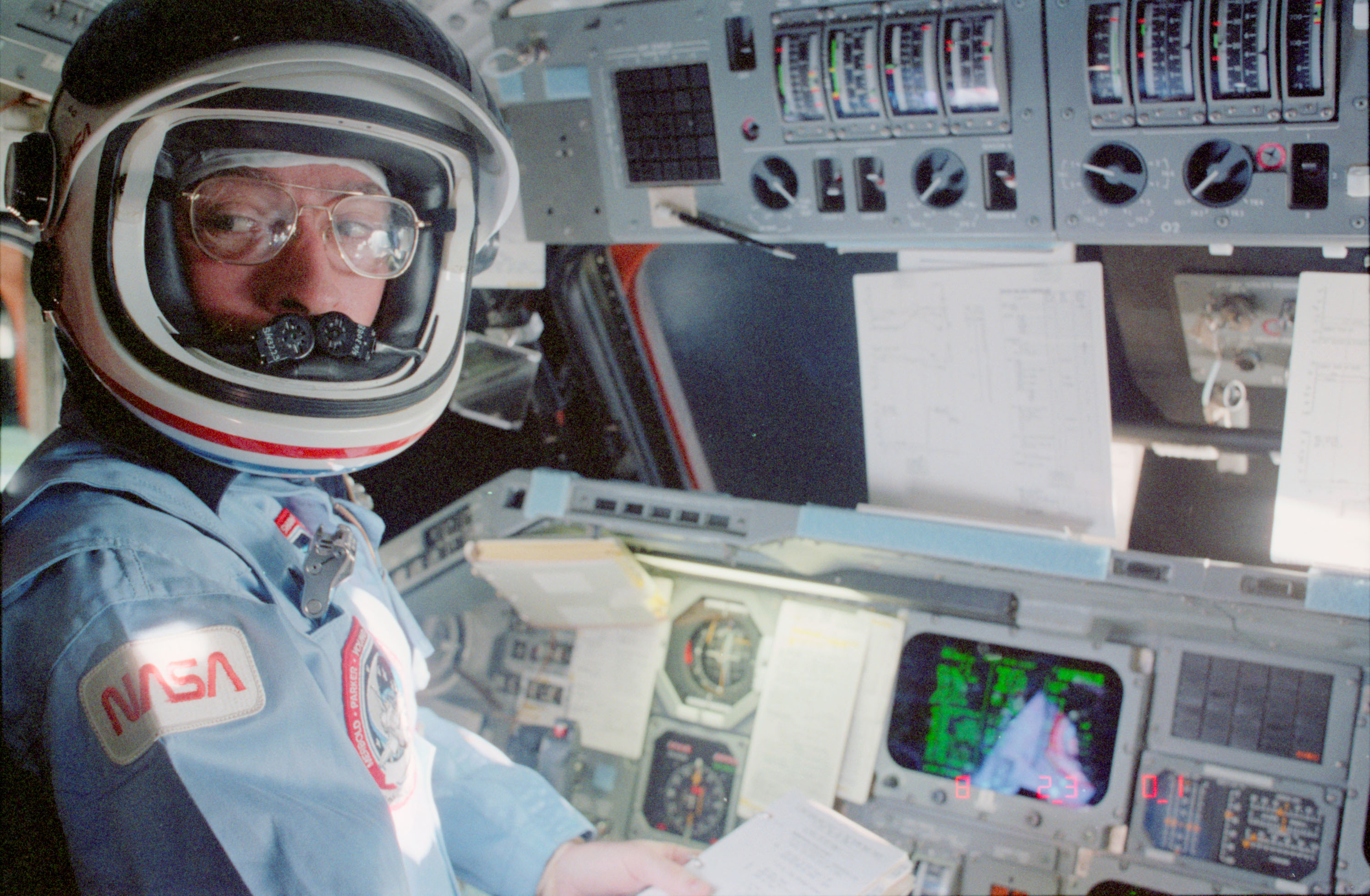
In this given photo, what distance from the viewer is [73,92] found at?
53.4 inches

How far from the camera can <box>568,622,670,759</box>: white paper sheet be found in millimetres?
2660

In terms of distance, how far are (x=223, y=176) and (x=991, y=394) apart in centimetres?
148

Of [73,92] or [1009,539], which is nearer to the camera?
[73,92]

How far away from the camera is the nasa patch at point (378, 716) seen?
1.41m

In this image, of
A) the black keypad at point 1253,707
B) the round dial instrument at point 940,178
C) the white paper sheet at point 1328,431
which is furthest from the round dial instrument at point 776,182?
the black keypad at point 1253,707

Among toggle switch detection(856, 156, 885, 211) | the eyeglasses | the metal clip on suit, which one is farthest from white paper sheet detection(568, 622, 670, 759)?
the eyeglasses

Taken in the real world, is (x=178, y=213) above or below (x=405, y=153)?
below

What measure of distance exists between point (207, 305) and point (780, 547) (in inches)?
51.4

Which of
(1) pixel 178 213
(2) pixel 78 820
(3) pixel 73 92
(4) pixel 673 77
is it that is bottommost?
(2) pixel 78 820

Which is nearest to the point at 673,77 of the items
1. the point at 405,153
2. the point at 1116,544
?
the point at 405,153

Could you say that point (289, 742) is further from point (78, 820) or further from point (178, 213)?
point (178, 213)

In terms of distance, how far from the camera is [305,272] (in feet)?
4.79

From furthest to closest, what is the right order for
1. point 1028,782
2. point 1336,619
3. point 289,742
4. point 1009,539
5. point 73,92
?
point 1028,782 < point 1009,539 < point 1336,619 < point 73,92 < point 289,742

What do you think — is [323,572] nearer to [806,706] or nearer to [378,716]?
[378,716]
